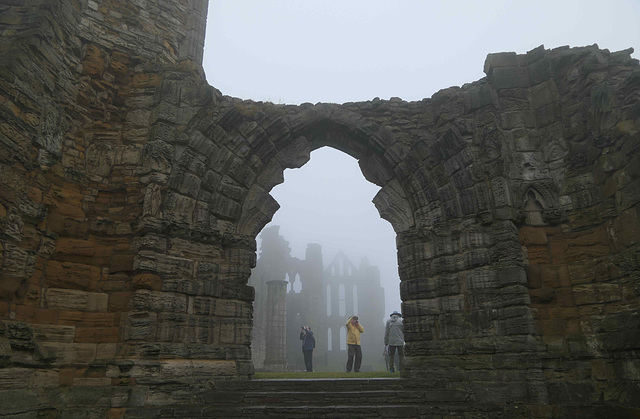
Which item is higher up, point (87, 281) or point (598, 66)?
point (598, 66)

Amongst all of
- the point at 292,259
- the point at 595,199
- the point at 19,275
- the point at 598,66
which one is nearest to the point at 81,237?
the point at 19,275

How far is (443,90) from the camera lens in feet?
29.6

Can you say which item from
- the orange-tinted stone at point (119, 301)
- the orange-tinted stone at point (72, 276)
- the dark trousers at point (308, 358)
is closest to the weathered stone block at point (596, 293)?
the orange-tinted stone at point (119, 301)

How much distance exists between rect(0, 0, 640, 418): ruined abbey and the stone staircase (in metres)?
0.09

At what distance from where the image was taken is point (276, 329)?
2988 cm

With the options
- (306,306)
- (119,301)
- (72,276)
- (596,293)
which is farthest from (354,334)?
(306,306)

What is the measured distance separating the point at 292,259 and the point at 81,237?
45.1 m

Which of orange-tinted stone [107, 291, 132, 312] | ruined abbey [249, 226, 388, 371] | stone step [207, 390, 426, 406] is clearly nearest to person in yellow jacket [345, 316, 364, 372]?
stone step [207, 390, 426, 406]

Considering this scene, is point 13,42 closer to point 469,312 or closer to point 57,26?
point 57,26

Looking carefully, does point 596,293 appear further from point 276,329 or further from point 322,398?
point 276,329

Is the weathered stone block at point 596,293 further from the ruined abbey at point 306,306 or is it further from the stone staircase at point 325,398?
the ruined abbey at point 306,306

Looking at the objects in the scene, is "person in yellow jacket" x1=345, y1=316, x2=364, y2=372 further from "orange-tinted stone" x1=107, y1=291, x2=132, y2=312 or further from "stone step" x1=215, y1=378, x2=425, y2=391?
"orange-tinted stone" x1=107, y1=291, x2=132, y2=312

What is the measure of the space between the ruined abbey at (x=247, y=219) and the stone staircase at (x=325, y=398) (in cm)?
9

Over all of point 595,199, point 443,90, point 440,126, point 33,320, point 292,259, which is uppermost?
point 292,259
